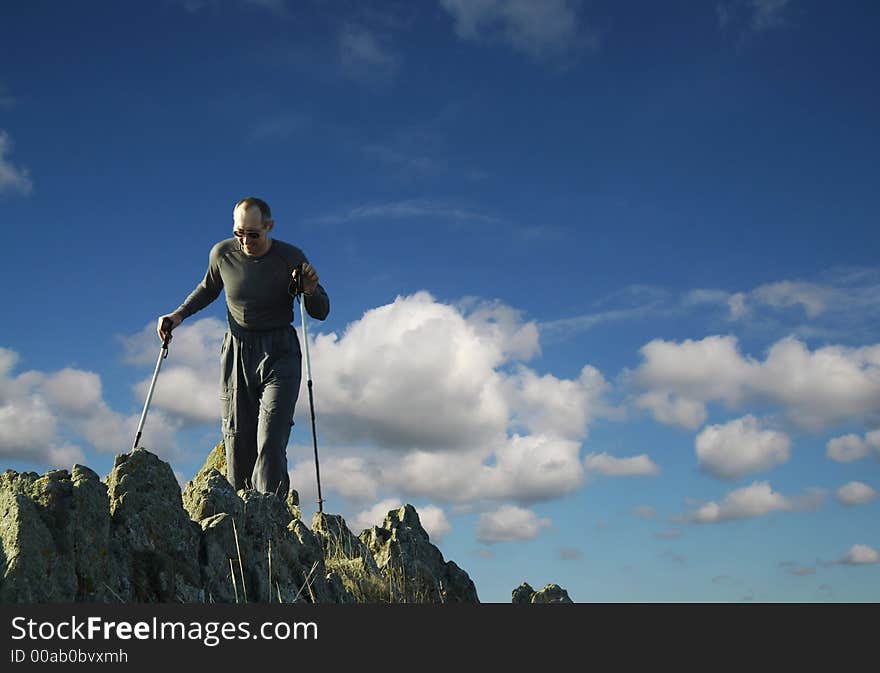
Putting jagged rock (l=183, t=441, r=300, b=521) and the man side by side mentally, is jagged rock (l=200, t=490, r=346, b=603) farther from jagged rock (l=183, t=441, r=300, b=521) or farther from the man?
the man

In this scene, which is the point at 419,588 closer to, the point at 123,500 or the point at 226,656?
the point at 123,500

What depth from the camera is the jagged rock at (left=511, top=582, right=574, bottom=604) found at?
10141 mm

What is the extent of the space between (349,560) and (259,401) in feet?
8.77

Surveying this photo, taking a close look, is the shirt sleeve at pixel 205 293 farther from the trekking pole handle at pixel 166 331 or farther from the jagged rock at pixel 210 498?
the jagged rock at pixel 210 498

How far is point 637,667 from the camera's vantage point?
14.3 feet

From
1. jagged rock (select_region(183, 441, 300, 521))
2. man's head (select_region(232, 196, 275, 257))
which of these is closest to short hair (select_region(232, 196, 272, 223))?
man's head (select_region(232, 196, 275, 257))

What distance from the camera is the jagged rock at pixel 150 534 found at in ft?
18.8

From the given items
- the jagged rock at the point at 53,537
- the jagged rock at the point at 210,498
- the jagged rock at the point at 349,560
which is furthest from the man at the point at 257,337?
the jagged rock at the point at 53,537

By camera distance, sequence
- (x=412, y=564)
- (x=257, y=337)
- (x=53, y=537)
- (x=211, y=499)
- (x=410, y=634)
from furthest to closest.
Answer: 1. (x=257, y=337)
2. (x=412, y=564)
3. (x=211, y=499)
4. (x=53, y=537)
5. (x=410, y=634)

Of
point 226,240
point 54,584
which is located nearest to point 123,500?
point 54,584

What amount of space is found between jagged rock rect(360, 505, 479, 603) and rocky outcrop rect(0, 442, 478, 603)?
1.14 meters

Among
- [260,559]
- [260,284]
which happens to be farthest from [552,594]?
[260,284]

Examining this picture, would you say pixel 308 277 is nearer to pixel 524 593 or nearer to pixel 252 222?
pixel 252 222

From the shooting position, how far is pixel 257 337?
429 inches
